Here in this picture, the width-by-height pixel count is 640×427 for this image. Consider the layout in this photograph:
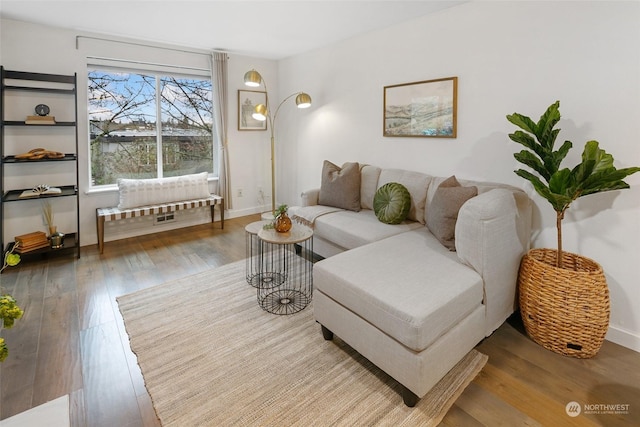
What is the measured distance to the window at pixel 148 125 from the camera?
4.20 m

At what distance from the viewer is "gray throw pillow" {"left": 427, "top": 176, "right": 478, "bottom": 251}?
8.20 feet

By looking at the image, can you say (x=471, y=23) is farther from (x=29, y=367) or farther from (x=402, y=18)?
(x=29, y=367)

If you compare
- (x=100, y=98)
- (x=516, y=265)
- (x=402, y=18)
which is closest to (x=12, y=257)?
(x=516, y=265)

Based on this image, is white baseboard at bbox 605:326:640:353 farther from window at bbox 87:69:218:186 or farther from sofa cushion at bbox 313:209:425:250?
window at bbox 87:69:218:186

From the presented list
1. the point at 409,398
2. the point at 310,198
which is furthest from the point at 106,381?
the point at 310,198

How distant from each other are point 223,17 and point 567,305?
12.5ft

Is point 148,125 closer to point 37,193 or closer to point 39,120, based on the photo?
point 39,120

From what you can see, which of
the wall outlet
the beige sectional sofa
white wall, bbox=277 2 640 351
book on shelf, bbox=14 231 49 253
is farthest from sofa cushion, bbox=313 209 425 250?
book on shelf, bbox=14 231 49 253

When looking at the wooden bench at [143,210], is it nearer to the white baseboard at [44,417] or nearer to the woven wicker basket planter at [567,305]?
the white baseboard at [44,417]

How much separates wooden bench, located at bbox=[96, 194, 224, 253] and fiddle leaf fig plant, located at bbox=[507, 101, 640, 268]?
148 inches

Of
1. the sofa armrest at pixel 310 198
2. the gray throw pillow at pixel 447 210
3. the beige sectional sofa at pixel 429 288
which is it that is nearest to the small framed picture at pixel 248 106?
the sofa armrest at pixel 310 198

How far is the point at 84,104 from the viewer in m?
3.94

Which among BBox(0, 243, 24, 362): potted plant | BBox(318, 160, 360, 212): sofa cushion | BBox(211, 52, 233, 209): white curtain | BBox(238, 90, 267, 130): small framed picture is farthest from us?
BBox(238, 90, 267, 130): small framed picture

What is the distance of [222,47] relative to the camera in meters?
4.57
